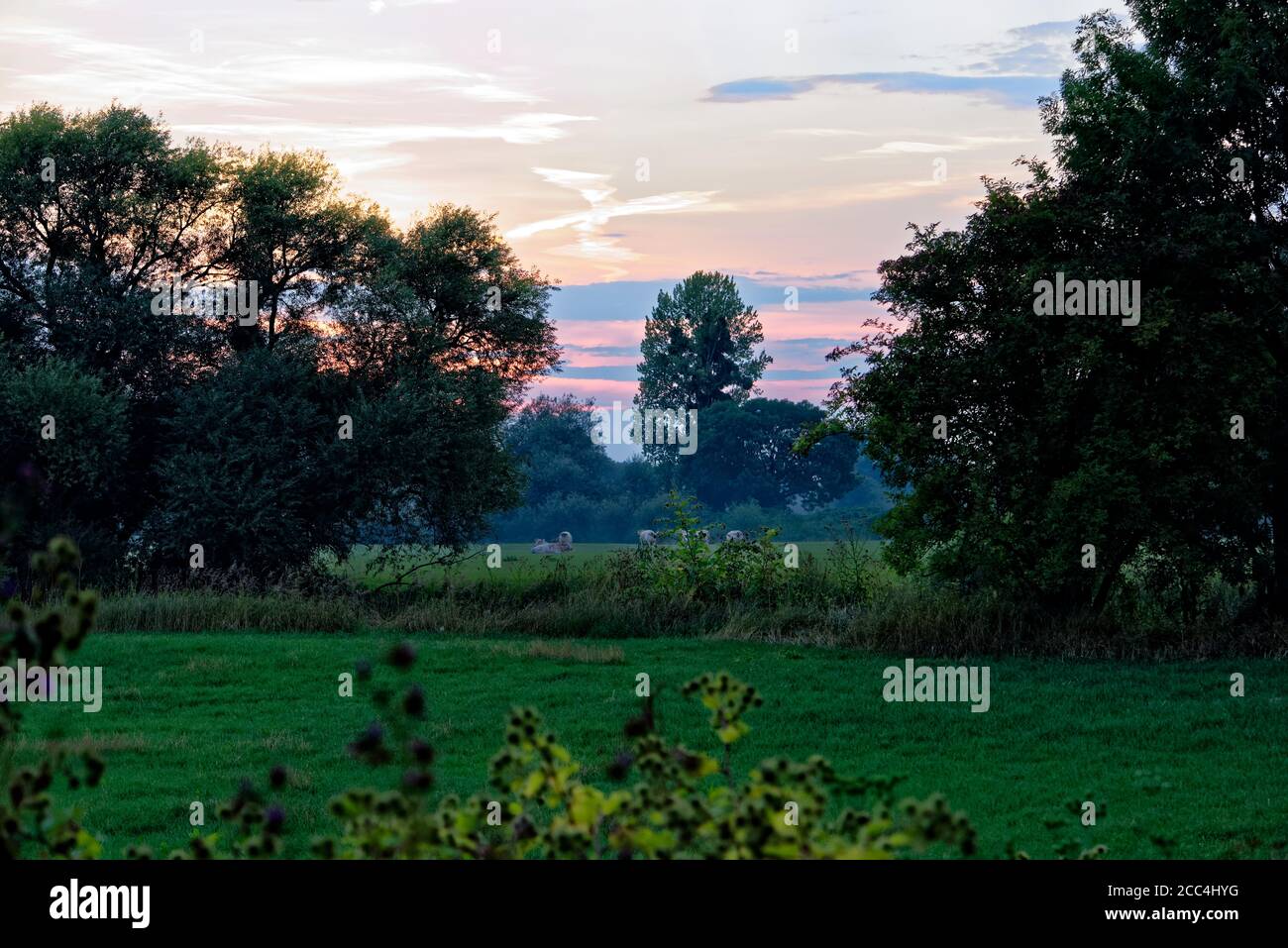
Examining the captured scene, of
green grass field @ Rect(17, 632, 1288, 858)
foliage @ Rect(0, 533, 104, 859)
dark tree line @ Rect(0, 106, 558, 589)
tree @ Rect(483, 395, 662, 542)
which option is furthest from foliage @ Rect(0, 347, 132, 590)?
tree @ Rect(483, 395, 662, 542)

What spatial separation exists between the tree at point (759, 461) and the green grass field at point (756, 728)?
5426 centimetres

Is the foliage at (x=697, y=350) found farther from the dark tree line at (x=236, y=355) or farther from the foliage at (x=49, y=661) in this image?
the foliage at (x=49, y=661)

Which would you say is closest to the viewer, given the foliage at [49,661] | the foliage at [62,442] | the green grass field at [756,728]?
the foliage at [49,661]

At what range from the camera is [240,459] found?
2888 cm

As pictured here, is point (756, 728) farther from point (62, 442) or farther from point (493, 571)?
point (62, 442)

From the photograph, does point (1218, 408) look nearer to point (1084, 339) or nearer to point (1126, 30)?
point (1084, 339)

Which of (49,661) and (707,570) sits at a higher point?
(49,661)

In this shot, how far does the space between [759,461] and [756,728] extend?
6206 cm

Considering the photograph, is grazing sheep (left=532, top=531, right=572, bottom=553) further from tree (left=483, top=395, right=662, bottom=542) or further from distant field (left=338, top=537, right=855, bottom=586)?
distant field (left=338, top=537, right=855, bottom=586)

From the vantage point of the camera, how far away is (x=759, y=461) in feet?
248

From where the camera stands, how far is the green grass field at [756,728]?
10211 mm

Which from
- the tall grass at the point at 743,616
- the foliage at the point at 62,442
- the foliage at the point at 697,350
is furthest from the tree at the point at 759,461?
the foliage at the point at 62,442
